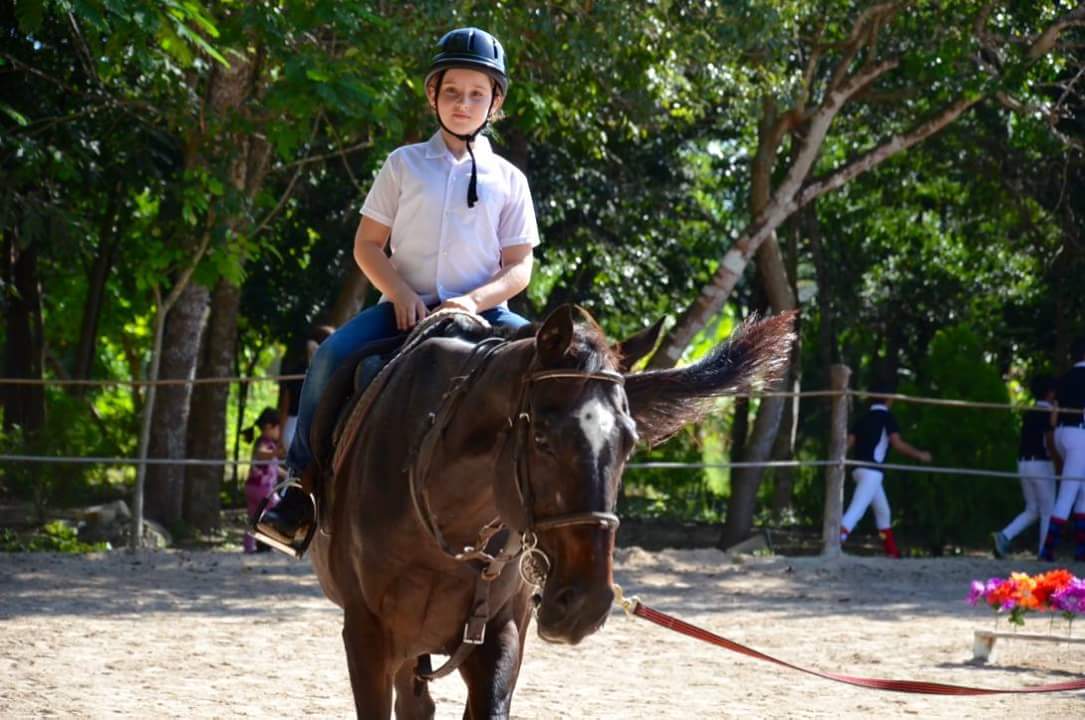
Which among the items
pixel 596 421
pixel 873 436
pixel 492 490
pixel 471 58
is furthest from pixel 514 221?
pixel 873 436

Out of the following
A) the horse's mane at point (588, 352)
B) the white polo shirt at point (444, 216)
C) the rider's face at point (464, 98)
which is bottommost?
the horse's mane at point (588, 352)

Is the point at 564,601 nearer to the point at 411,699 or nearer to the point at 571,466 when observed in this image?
the point at 571,466

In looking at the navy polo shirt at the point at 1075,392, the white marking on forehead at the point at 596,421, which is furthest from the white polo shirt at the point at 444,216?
the navy polo shirt at the point at 1075,392

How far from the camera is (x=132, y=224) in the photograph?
1711 centimetres

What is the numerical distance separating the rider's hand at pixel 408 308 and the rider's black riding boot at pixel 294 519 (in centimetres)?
69

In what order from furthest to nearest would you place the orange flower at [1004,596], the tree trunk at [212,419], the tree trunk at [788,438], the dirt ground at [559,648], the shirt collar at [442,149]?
the tree trunk at [788,438] < the tree trunk at [212,419] < the orange flower at [1004,596] < the dirt ground at [559,648] < the shirt collar at [442,149]

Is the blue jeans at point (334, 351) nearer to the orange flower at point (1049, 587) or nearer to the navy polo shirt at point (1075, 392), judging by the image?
the orange flower at point (1049, 587)

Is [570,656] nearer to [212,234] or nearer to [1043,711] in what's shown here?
[1043,711]

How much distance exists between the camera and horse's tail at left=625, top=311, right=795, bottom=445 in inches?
157

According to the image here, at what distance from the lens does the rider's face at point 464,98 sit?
4.82 m

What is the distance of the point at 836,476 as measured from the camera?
14.0m

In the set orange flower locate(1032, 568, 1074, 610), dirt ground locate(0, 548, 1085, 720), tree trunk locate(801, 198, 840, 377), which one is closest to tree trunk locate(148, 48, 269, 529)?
dirt ground locate(0, 548, 1085, 720)

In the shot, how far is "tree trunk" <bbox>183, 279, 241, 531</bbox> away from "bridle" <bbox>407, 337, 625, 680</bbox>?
37.2 ft

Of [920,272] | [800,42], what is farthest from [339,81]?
[920,272]
